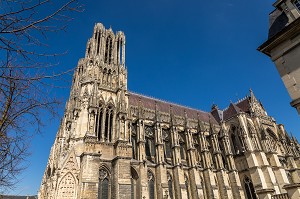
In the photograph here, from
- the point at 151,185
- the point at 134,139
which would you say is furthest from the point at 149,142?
the point at 151,185

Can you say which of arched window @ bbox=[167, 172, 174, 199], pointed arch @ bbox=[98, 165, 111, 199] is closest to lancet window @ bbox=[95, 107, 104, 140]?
pointed arch @ bbox=[98, 165, 111, 199]

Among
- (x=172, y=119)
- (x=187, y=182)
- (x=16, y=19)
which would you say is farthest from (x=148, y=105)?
(x=16, y=19)

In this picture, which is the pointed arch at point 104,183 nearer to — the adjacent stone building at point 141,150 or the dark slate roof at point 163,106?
the adjacent stone building at point 141,150

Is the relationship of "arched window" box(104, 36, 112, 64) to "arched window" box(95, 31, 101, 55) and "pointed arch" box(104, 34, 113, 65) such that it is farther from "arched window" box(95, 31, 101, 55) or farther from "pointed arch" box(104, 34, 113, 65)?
"arched window" box(95, 31, 101, 55)

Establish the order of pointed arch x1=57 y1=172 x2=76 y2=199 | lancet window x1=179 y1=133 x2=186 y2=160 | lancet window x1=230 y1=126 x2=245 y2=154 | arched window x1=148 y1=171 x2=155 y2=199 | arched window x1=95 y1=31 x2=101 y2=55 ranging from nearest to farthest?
pointed arch x1=57 y1=172 x2=76 y2=199 → arched window x1=148 y1=171 x2=155 y2=199 → arched window x1=95 y1=31 x2=101 y2=55 → lancet window x1=179 y1=133 x2=186 y2=160 → lancet window x1=230 y1=126 x2=245 y2=154

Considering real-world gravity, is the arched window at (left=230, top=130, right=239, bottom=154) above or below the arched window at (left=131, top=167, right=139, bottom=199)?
above

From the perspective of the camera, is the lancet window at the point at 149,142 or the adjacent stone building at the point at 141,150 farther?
the lancet window at the point at 149,142

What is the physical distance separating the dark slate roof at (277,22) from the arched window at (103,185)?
1487cm

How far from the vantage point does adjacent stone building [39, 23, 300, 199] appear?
16.5 metres

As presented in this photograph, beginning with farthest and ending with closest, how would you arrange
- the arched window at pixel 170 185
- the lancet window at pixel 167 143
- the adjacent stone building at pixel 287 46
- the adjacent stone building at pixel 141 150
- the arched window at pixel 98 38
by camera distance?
the lancet window at pixel 167 143
the arched window at pixel 98 38
the arched window at pixel 170 185
the adjacent stone building at pixel 141 150
the adjacent stone building at pixel 287 46

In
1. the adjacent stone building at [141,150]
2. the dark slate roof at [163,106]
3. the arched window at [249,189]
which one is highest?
the dark slate roof at [163,106]

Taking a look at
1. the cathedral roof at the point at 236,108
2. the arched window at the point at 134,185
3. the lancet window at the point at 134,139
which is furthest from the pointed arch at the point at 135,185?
the cathedral roof at the point at 236,108

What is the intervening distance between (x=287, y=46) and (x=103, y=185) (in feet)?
50.2

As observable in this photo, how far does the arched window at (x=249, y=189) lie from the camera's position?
2575cm
